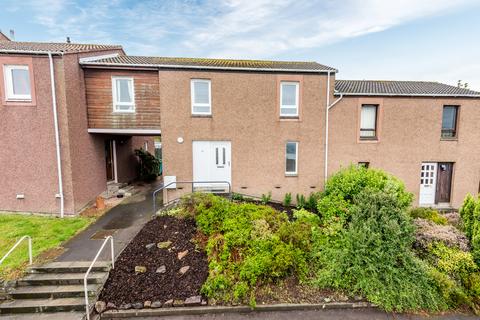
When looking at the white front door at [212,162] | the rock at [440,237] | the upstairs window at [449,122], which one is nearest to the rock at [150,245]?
the white front door at [212,162]

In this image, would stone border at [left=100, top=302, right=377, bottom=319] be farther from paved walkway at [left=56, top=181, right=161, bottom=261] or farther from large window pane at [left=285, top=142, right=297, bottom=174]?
large window pane at [left=285, top=142, right=297, bottom=174]

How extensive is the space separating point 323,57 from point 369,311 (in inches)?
563

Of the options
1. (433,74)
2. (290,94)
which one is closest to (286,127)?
(290,94)

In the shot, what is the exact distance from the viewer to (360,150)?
1127 cm

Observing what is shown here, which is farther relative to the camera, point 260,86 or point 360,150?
point 360,150

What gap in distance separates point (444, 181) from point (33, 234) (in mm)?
18846

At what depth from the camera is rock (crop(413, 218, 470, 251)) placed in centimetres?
548

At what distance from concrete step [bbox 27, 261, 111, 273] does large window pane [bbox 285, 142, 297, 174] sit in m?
8.35

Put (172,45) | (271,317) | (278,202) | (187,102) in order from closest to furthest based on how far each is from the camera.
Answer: (271,317) < (187,102) < (278,202) < (172,45)

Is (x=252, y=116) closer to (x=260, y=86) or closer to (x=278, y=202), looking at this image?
(x=260, y=86)

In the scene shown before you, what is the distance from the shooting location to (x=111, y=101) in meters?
9.98

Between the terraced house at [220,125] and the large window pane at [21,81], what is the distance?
39 mm

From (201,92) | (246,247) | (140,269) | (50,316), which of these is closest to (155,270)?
(140,269)

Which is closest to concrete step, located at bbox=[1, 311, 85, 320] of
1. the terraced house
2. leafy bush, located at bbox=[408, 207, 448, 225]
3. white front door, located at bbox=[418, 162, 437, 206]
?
the terraced house
